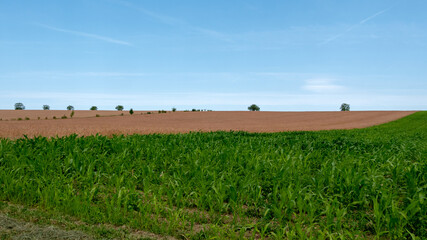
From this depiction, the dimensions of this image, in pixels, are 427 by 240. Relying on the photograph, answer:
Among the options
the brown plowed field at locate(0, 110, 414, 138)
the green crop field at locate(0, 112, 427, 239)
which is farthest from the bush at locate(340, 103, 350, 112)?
the green crop field at locate(0, 112, 427, 239)

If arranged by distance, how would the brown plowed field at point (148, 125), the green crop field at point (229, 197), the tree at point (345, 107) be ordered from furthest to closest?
the tree at point (345, 107)
the brown plowed field at point (148, 125)
the green crop field at point (229, 197)

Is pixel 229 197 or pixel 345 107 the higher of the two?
pixel 345 107

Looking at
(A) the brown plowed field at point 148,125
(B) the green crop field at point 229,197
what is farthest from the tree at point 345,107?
(B) the green crop field at point 229,197

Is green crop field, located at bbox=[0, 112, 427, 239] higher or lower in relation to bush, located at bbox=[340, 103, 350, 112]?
lower

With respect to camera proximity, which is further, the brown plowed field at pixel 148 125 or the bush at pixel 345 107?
the bush at pixel 345 107

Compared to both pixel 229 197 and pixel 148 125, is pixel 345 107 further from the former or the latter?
pixel 229 197

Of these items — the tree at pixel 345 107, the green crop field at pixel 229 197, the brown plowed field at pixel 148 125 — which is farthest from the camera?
the tree at pixel 345 107

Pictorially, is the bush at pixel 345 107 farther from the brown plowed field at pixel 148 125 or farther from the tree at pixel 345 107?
the brown plowed field at pixel 148 125

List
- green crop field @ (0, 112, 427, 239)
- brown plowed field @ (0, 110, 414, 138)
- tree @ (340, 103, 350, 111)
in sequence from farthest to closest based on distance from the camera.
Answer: tree @ (340, 103, 350, 111) → brown plowed field @ (0, 110, 414, 138) → green crop field @ (0, 112, 427, 239)

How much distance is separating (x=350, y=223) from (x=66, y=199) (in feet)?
16.6

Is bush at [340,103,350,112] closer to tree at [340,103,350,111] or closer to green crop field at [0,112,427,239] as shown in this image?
tree at [340,103,350,111]

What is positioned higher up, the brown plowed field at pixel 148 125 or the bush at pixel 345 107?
the bush at pixel 345 107

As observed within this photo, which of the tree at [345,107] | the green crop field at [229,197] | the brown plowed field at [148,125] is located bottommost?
the green crop field at [229,197]

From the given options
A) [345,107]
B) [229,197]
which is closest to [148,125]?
[229,197]
